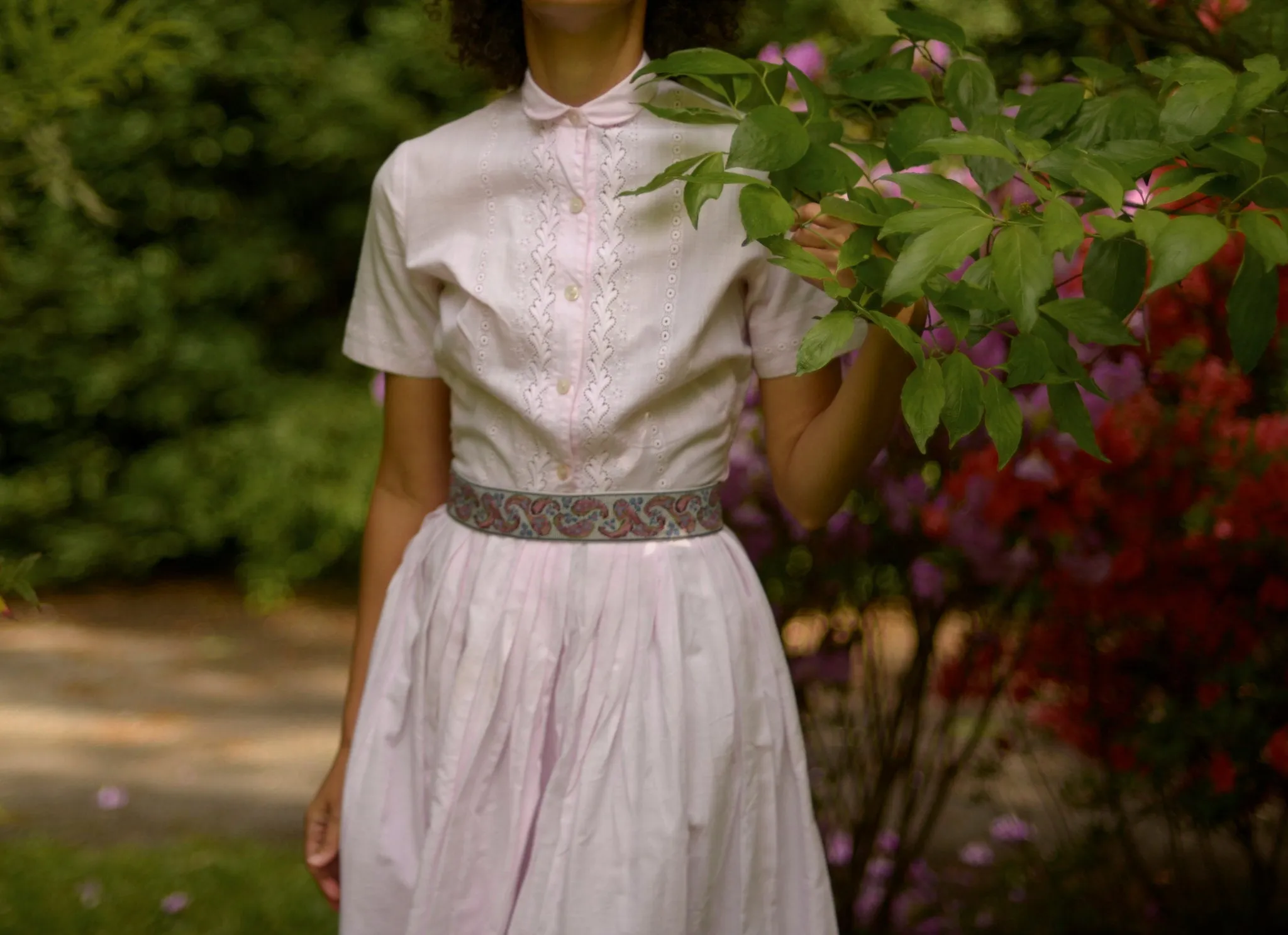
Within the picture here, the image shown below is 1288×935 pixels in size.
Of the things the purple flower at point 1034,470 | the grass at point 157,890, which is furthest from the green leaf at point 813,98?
the grass at point 157,890

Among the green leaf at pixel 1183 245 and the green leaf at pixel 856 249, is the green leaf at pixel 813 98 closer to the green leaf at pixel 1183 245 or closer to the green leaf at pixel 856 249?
the green leaf at pixel 856 249

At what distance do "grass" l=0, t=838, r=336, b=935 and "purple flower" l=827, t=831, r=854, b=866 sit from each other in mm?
1087

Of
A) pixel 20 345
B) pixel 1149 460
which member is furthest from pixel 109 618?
pixel 1149 460

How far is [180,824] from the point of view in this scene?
407 centimetres

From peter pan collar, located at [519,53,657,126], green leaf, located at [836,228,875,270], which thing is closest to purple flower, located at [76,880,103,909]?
peter pan collar, located at [519,53,657,126]

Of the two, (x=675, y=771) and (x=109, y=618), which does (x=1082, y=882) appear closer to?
(x=675, y=771)

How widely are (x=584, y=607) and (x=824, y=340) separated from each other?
60cm

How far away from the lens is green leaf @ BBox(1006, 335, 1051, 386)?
1.07 m

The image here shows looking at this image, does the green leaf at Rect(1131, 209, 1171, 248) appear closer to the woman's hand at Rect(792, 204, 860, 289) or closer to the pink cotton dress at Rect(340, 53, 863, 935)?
the woman's hand at Rect(792, 204, 860, 289)

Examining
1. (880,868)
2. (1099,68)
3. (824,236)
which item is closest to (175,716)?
(880,868)

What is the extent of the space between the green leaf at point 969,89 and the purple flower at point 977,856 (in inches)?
99.0

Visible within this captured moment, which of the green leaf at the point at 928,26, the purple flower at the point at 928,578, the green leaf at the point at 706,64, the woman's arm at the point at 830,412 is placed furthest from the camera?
the purple flower at the point at 928,578

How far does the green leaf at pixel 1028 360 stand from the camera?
42.0 inches

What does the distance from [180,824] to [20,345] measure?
2.24 metres
